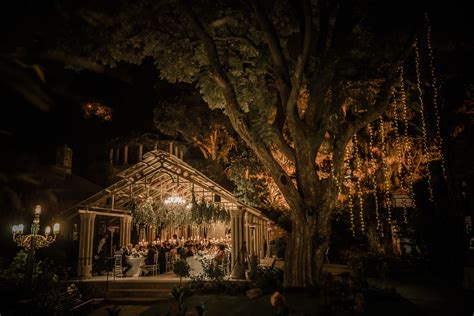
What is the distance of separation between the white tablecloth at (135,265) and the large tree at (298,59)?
7489 millimetres

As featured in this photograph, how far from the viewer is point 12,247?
49.2 feet

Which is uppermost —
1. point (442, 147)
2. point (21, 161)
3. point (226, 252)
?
point (442, 147)

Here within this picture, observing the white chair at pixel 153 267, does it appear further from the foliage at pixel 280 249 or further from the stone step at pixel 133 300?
the foliage at pixel 280 249

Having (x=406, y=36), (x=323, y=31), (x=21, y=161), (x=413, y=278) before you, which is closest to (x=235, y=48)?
(x=323, y=31)

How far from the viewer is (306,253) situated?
9.73 metres

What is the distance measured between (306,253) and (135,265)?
8.29 meters

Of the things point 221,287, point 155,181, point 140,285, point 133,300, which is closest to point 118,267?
point 140,285

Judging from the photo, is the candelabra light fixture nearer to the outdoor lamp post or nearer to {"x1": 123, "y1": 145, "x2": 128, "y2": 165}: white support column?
the outdoor lamp post

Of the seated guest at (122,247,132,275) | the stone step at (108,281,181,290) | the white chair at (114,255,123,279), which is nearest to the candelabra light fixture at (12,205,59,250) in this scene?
the stone step at (108,281,181,290)

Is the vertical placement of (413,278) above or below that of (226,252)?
below

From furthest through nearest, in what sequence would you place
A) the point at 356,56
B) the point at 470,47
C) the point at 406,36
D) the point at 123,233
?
the point at 123,233 < the point at 470,47 < the point at 356,56 < the point at 406,36

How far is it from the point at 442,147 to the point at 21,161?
14.7 meters

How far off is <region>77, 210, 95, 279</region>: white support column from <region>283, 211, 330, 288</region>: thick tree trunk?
28.1 feet

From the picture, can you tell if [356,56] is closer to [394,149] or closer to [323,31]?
[323,31]
